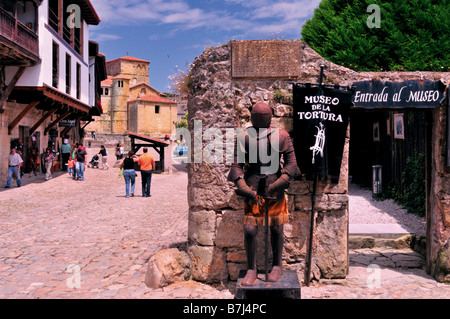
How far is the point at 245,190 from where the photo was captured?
173 inches

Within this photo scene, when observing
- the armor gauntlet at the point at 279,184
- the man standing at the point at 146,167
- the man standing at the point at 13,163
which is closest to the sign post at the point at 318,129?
the armor gauntlet at the point at 279,184

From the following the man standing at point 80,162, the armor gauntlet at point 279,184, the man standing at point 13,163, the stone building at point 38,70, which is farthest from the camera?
the man standing at point 80,162

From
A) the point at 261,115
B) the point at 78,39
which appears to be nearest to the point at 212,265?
the point at 261,115

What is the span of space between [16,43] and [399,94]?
522 inches

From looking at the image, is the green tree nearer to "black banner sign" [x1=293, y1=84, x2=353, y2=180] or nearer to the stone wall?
the stone wall

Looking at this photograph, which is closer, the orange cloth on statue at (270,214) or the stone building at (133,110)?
the orange cloth on statue at (270,214)

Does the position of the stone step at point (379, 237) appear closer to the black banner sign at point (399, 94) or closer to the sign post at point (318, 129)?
the sign post at point (318, 129)

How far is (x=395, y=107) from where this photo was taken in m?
5.30

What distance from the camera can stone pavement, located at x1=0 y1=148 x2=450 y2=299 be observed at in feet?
16.4

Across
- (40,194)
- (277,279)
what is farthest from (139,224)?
(40,194)

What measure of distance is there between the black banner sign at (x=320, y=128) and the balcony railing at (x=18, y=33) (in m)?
11.8

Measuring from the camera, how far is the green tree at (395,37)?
1445cm

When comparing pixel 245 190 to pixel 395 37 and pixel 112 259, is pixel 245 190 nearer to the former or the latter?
pixel 112 259

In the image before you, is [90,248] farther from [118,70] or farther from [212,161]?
[118,70]
